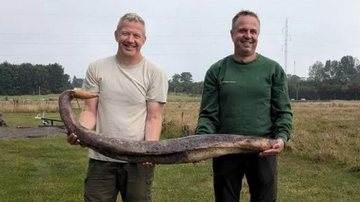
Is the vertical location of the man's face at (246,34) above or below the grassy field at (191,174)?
above

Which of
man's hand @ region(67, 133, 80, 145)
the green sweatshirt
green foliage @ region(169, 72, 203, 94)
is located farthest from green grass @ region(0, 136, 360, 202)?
green foliage @ region(169, 72, 203, 94)

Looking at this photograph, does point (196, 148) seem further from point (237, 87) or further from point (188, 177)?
point (188, 177)

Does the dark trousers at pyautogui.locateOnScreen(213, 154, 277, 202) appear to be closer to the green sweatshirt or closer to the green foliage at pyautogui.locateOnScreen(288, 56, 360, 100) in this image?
the green sweatshirt

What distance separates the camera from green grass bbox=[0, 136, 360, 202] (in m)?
10.8

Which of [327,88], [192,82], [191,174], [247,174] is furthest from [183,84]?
[247,174]

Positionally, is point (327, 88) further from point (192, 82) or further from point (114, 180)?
point (114, 180)

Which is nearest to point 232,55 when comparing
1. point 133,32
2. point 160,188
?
point 133,32

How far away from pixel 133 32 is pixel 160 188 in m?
7.38

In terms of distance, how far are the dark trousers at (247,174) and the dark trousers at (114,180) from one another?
26.0 inches

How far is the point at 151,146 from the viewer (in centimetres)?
392

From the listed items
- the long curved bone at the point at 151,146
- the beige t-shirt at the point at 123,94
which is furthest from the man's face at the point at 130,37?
the long curved bone at the point at 151,146

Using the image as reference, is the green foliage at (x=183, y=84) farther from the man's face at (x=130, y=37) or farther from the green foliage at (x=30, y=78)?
the man's face at (x=130, y=37)

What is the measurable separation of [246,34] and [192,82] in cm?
13259

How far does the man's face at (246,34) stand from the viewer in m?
4.75
